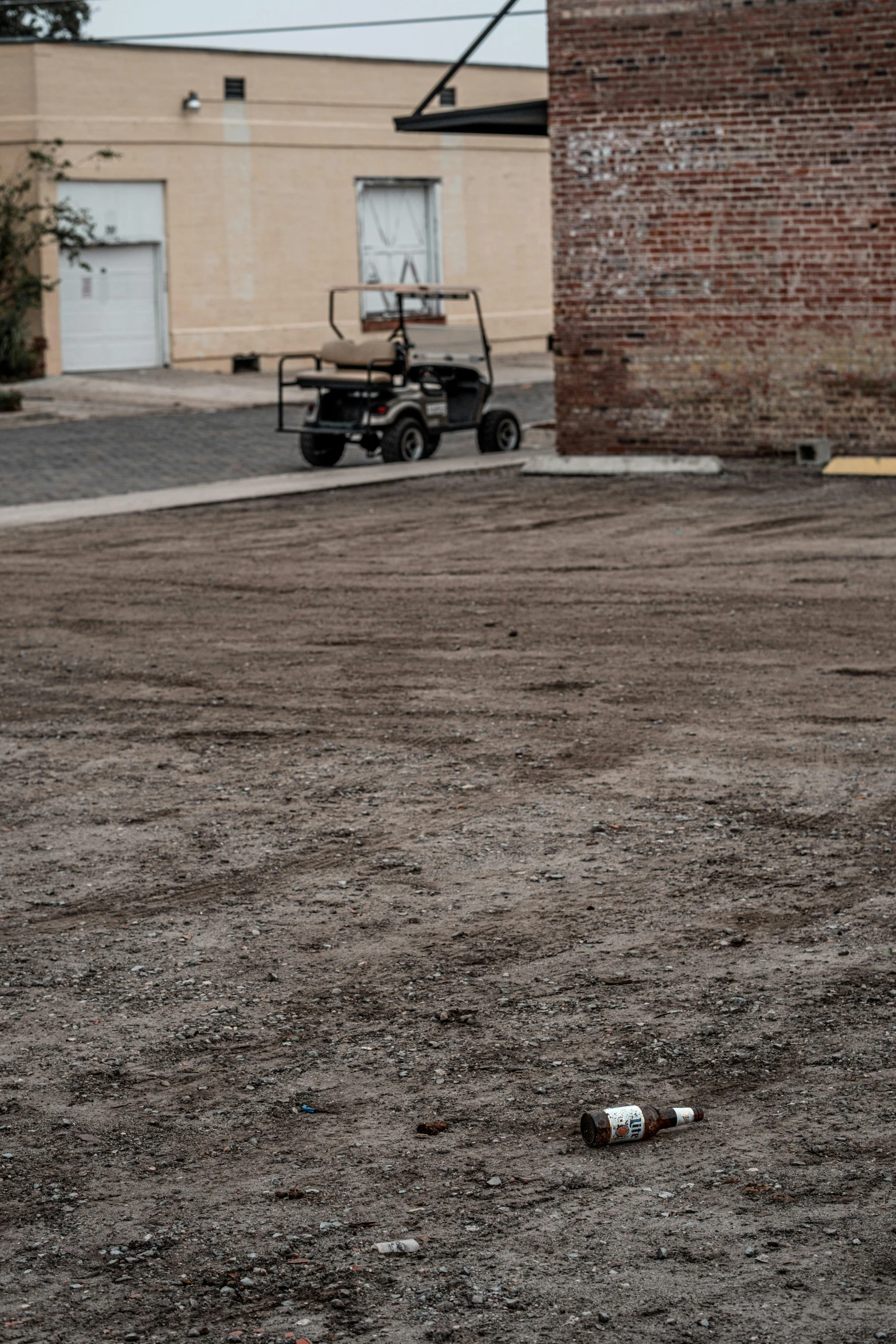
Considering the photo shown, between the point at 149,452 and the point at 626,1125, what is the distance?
59.4 feet

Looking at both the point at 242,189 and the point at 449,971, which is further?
the point at 242,189

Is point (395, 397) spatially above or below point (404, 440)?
above

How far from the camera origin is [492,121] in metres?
19.2

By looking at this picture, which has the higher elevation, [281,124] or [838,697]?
[281,124]

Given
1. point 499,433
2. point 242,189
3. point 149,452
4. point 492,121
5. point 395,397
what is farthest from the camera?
point 242,189

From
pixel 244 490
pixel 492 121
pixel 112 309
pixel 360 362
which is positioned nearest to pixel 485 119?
pixel 492 121

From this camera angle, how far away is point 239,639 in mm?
10141

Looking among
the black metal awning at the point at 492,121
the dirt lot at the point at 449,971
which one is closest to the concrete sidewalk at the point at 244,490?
the black metal awning at the point at 492,121

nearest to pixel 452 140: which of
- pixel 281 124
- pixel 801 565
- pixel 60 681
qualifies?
pixel 281 124

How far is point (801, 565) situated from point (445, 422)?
7.88 meters

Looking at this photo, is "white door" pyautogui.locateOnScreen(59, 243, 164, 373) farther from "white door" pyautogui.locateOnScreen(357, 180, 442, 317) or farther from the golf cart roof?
the golf cart roof

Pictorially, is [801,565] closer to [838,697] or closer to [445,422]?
[838,697]

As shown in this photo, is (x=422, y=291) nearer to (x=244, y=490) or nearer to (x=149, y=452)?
(x=244, y=490)

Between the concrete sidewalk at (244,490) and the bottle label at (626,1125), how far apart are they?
1195cm
